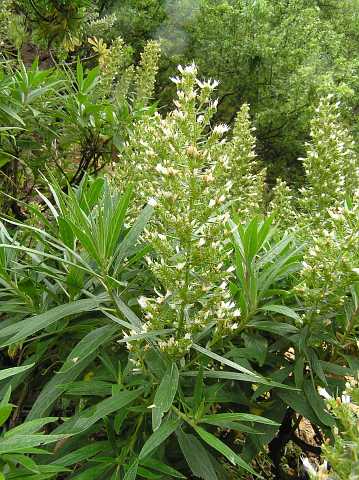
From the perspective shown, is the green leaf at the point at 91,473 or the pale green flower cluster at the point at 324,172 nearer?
the green leaf at the point at 91,473

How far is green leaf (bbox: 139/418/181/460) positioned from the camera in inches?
47.9

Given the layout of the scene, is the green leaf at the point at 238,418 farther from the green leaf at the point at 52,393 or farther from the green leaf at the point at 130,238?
the green leaf at the point at 130,238

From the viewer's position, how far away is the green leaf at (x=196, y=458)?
4.45 ft

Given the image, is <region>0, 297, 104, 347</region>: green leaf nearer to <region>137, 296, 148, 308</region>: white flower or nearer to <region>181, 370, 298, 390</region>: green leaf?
<region>137, 296, 148, 308</region>: white flower

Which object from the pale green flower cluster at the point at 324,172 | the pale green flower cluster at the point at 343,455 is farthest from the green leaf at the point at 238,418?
the pale green flower cluster at the point at 324,172

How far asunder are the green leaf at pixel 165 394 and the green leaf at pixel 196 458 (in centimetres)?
21

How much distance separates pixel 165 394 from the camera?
4.22 feet

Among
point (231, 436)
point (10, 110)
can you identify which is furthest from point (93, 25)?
point (231, 436)

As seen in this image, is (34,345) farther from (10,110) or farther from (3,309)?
(10,110)

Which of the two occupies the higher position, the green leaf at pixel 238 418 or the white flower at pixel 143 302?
the white flower at pixel 143 302

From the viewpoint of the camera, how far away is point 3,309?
163cm

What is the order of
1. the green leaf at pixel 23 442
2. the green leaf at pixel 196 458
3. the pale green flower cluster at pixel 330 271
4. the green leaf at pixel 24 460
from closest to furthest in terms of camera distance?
the green leaf at pixel 23 442 → the green leaf at pixel 24 460 → the green leaf at pixel 196 458 → the pale green flower cluster at pixel 330 271

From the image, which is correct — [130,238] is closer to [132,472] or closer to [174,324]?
[174,324]

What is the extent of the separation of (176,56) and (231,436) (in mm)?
10291
